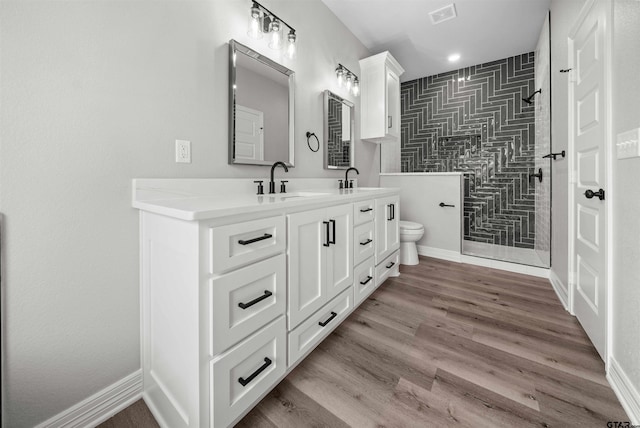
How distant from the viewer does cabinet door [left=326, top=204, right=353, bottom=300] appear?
61.6 inches

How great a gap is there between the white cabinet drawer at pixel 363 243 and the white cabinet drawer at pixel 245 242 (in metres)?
0.76

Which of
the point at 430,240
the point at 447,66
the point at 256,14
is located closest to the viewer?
the point at 256,14

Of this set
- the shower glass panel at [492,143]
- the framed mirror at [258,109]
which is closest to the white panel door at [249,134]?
the framed mirror at [258,109]

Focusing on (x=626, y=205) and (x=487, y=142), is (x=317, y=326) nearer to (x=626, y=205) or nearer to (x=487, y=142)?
(x=626, y=205)

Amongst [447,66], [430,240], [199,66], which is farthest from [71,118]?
[447,66]

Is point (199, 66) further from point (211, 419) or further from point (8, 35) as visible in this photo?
point (211, 419)

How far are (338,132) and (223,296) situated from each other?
7.12ft

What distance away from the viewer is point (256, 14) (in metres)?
1.74

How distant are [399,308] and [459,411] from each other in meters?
0.95

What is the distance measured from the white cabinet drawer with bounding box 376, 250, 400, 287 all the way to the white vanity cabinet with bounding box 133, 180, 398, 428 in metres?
0.84

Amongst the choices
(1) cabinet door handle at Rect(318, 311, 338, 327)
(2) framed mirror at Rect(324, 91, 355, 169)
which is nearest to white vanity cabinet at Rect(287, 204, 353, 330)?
(1) cabinet door handle at Rect(318, 311, 338, 327)

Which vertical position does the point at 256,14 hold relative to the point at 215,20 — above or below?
above

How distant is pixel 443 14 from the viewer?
8.59 ft

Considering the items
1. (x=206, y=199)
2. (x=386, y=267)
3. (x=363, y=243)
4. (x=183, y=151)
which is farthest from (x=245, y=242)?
(x=386, y=267)
